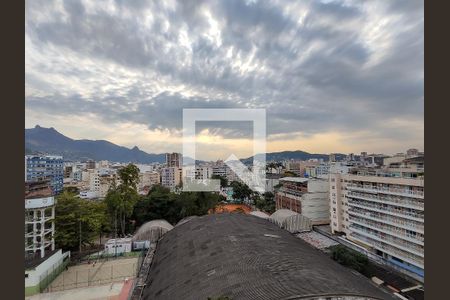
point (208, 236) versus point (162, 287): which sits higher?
point (208, 236)

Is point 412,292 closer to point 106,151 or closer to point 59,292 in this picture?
point 59,292

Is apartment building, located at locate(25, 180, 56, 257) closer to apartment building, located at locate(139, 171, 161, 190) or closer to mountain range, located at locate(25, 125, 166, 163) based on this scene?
apartment building, located at locate(139, 171, 161, 190)

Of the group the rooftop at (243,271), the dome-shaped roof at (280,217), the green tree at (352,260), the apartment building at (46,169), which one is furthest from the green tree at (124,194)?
the apartment building at (46,169)

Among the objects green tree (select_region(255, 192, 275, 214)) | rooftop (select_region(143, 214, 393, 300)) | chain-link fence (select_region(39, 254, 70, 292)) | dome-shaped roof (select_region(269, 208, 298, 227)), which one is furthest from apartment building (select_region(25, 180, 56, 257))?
green tree (select_region(255, 192, 275, 214))

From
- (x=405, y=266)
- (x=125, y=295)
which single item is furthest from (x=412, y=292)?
(x=125, y=295)

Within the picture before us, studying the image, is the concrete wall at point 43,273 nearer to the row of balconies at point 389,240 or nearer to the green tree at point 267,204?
the row of balconies at point 389,240

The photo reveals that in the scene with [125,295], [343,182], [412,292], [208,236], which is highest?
[343,182]
